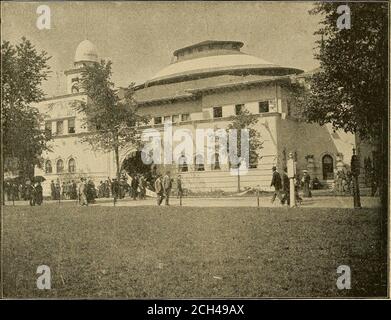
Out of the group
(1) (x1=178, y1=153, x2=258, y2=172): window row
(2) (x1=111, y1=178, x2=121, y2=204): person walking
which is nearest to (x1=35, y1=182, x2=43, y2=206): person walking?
(2) (x1=111, y1=178, x2=121, y2=204): person walking

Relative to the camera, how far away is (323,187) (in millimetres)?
5512

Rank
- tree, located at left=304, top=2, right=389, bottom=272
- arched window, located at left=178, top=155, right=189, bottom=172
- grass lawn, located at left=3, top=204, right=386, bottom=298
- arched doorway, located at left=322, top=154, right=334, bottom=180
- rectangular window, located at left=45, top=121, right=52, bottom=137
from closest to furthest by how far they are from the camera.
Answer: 1. grass lawn, located at left=3, top=204, right=386, bottom=298
2. tree, located at left=304, top=2, right=389, bottom=272
3. arched doorway, located at left=322, top=154, right=334, bottom=180
4. arched window, located at left=178, top=155, right=189, bottom=172
5. rectangular window, located at left=45, top=121, right=52, bottom=137

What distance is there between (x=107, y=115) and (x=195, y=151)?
1085 millimetres

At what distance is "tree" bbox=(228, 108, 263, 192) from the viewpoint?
5.53 metres

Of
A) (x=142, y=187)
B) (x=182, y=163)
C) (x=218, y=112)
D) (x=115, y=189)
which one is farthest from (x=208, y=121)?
(x=115, y=189)

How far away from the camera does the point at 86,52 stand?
5.61 meters

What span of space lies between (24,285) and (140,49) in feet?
8.78

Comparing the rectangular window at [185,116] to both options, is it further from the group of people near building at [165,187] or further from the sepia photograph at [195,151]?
the group of people near building at [165,187]

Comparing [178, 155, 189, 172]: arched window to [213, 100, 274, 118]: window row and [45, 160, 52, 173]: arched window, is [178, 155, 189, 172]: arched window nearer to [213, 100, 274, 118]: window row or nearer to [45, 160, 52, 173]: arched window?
[213, 100, 274, 118]: window row

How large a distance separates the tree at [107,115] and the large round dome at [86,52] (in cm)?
13

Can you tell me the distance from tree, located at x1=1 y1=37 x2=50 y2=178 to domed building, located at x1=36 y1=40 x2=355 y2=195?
0.12m

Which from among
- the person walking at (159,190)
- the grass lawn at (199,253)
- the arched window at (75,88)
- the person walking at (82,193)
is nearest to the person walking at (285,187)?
the grass lawn at (199,253)

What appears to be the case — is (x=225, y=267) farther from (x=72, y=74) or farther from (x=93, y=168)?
(x=72, y=74)
